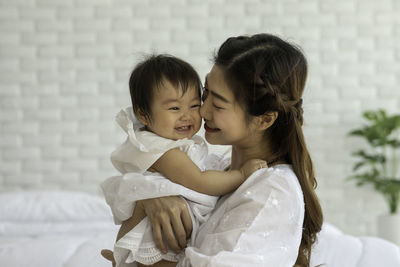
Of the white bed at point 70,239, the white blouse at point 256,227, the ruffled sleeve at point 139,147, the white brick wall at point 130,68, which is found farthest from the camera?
the white brick wall at point 130,68

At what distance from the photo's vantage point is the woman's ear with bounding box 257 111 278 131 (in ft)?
4.86

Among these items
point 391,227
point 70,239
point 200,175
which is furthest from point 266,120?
point 391,227

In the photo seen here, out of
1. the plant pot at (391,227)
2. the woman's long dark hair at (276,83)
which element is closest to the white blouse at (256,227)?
the woman's long dark hair at (276,83)

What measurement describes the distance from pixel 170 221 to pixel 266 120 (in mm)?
383

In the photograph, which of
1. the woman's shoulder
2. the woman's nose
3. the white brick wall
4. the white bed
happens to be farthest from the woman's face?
the white brick wall

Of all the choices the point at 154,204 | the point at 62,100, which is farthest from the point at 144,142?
the point at 62,100

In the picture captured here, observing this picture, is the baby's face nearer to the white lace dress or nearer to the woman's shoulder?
the white lace dress

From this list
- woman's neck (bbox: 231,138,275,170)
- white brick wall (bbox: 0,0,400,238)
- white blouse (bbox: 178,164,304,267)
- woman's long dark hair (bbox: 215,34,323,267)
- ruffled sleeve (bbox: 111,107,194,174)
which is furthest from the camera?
white brick wall (bbox: 0,0,400,238)

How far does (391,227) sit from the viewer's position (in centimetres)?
392

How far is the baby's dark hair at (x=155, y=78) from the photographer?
5.08ft

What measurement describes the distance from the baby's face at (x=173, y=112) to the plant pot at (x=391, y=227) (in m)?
2.78

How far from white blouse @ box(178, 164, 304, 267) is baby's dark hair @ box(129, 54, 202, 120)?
36cm

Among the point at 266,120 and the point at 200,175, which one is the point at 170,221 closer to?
the point at 200,175

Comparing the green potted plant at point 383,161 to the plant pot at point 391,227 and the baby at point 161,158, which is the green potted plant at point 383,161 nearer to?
the plant pot at point 391,227
